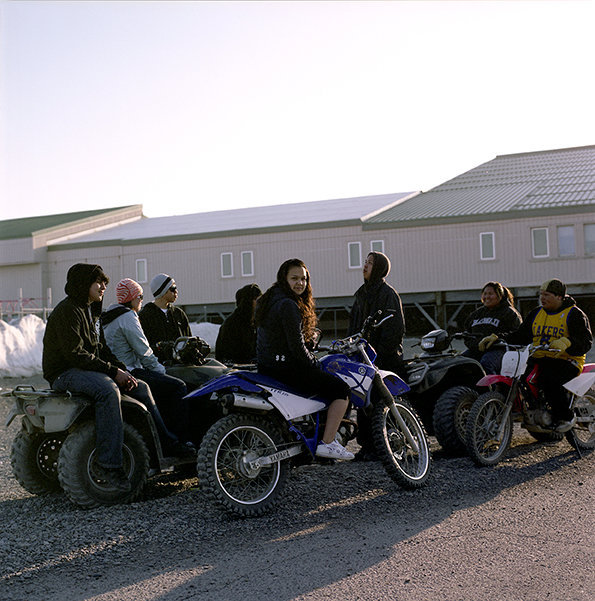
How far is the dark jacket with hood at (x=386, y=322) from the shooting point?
23.7ft

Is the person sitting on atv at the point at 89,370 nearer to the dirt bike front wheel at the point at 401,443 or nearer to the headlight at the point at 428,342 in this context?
the dirt bike front wheel at the point at 401,443

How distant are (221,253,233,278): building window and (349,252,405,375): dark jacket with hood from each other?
27.6 meters

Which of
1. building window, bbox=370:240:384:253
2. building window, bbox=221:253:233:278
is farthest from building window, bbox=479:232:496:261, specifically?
building window, bbox=221:253:233:278

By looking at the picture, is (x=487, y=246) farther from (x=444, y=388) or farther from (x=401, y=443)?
(x=401, y=443)

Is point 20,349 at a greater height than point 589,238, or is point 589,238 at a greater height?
point 589,238

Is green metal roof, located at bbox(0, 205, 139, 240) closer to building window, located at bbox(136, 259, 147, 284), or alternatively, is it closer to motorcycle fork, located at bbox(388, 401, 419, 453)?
building window, located at bbox(136, 259, 147, 284)

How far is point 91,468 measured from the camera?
5633mm

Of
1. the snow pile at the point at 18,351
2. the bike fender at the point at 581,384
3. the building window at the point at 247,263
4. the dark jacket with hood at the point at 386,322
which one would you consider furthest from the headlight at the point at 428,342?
the building window at the point at 247,263

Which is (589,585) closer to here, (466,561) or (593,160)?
(466,561)

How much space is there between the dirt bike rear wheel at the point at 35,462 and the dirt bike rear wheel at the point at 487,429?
3526 mm

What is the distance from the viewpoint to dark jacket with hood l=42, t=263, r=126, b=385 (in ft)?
18.8

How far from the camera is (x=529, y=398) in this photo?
7590mm

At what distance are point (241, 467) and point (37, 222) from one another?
47.2 metres

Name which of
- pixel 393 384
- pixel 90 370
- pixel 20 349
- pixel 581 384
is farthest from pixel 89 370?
pixel 20 349
